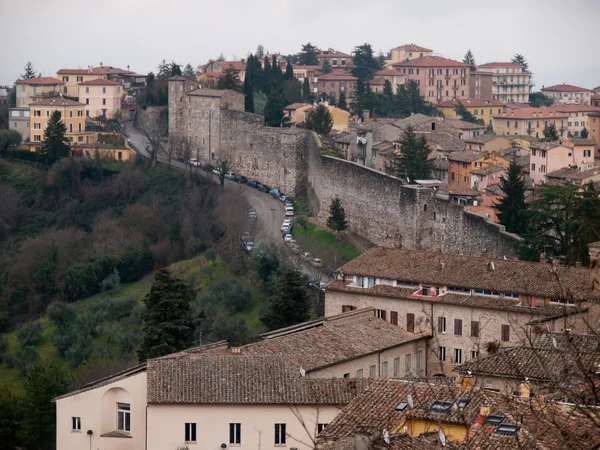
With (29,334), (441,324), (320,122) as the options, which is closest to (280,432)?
(441,324)

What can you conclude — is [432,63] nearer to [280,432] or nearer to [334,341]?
[334,341]

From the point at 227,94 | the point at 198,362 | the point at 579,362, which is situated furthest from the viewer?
the point at 227,94

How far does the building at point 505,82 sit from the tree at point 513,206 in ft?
177

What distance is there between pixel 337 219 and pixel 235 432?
24.8m

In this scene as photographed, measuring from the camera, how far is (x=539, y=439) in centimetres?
1287

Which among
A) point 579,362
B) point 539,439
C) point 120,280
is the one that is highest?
point 579,362

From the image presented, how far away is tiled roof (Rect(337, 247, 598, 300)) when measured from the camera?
2977 centimetres

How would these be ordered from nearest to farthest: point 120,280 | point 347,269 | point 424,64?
point 347,269 → point 120,280 → point 424,64

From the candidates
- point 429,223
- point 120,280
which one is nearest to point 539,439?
point 429,223

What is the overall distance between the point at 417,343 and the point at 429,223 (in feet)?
42.8

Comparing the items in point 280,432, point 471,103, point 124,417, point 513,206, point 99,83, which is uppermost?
point 99,83

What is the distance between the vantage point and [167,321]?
33281mm

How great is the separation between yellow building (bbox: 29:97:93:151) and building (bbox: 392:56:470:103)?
1038 inches

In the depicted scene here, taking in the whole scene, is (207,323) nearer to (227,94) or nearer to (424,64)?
(227,94)
